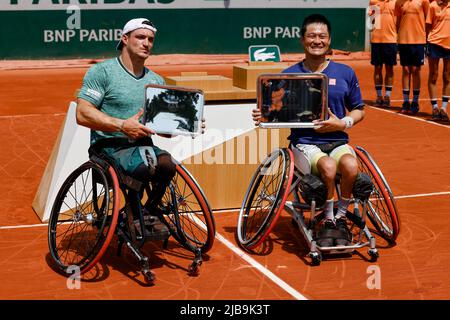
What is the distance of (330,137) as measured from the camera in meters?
6.26

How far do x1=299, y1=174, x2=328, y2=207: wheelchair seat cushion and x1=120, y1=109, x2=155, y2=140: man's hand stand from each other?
121 centimetres

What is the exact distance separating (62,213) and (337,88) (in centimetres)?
252

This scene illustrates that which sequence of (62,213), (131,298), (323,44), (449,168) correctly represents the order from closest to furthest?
1. (131,298)
2. (323,44)
3. (62,213)
4. (449,168)

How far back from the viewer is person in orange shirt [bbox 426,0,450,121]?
12352mm

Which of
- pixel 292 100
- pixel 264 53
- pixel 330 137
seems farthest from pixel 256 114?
pixel 264 53

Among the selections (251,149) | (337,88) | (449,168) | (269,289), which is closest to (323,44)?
(337,88)

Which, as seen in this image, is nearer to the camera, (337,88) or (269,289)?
(269,289)

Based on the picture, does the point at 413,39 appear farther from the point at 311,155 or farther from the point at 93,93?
the point at 93,93

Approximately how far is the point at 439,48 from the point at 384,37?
1572 millimetres

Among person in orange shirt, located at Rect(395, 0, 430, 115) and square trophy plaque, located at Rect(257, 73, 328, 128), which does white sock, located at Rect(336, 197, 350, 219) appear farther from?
person in orange shirt, located at Rect(395, 0, 430, 115)

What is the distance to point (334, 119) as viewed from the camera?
6.04 m

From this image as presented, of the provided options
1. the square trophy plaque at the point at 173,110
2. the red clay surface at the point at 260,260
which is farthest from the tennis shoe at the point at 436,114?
the square trophy plaque at the point at 173,110

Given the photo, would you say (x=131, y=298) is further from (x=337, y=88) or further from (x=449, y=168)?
(x=449, y=168)

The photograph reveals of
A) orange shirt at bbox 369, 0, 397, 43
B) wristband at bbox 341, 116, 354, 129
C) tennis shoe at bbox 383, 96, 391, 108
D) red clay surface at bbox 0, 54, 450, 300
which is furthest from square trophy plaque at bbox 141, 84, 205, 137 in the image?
tennis shoe at bbox 383, 96, 391, 108
